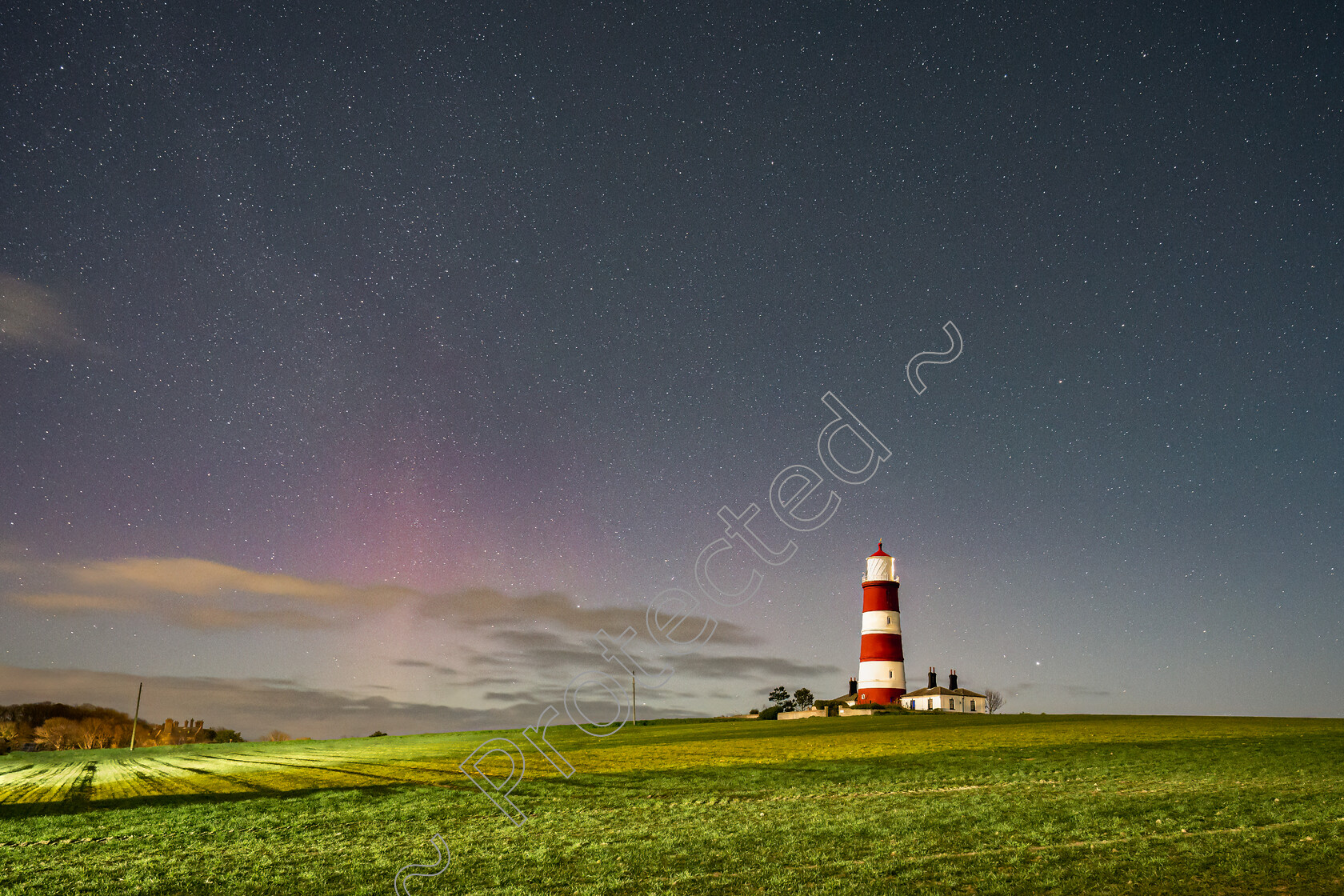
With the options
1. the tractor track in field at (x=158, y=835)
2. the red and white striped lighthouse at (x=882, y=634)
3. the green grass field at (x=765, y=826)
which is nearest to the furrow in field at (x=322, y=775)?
the green grass field at (x=765, y=826)

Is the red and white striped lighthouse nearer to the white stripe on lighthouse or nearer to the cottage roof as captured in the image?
the white stripe on lighthouse

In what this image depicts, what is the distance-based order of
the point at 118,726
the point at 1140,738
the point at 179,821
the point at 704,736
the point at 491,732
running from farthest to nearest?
the point at 118,726
the point at 491,732
the point at 704,736
the point at 1140,738
the point at 179,821

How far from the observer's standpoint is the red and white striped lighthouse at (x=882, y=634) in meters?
67.4

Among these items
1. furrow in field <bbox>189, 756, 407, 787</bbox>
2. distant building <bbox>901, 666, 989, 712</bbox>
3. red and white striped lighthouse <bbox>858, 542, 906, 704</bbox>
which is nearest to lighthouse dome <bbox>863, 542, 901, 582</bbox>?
red and white striped lighthouse <bbox>858, 542, 906, 704</bbox>

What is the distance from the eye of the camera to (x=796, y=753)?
32.3m

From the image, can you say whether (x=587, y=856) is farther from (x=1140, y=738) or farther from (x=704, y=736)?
(x=704, y=736)

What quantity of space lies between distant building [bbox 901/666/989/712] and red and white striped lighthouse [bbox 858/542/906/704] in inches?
689

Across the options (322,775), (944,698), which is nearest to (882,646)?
(944,698)

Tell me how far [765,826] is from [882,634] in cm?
5446

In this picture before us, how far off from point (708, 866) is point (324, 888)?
633cm

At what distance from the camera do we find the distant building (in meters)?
85.5

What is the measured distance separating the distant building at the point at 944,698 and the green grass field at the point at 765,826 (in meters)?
55.1

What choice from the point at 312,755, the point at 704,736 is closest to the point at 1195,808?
the point at 704,736

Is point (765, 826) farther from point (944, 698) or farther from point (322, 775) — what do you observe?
point (944, 698)
